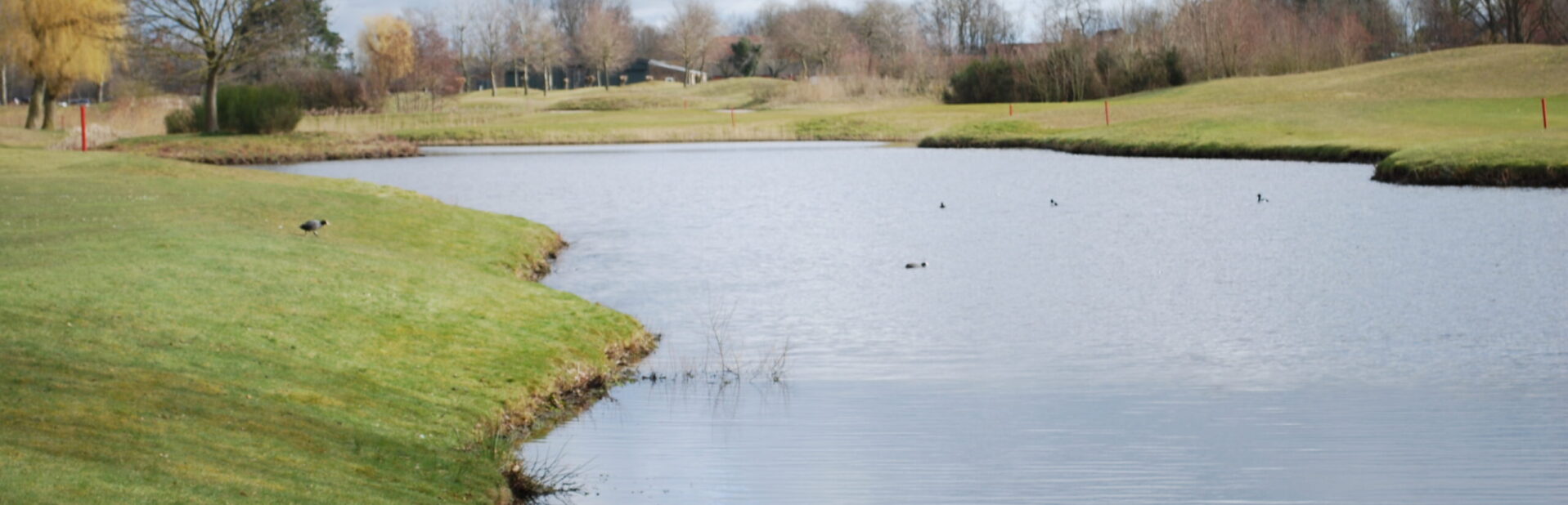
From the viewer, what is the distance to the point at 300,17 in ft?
230

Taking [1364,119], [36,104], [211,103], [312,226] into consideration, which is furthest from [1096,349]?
[36,104]

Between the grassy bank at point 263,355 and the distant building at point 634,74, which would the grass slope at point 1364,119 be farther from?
the distant building at point 634,74

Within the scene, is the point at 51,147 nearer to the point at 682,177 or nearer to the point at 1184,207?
the point at 682,177

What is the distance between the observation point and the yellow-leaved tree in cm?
10981

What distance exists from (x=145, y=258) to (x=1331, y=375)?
1161 centimetres

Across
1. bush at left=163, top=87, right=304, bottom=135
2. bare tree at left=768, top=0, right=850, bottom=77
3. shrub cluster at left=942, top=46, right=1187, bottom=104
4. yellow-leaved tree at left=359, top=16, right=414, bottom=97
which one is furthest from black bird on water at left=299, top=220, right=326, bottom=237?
bare tree at left=768, top=0, right=850, bottom=77

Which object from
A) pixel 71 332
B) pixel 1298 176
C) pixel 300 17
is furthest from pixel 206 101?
pixel 71 332

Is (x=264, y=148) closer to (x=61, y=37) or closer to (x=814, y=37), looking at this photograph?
(x=61, y=37)

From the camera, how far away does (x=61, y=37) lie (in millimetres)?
57250

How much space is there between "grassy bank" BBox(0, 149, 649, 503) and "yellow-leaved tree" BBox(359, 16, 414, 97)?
285ft

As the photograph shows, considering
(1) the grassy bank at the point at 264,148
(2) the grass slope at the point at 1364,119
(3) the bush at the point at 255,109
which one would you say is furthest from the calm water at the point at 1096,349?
(3) the bush at the point at 255,109

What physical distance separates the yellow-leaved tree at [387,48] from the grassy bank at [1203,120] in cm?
1241

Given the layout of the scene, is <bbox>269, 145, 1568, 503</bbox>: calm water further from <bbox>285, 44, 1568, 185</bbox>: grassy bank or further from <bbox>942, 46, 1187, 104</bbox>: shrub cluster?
<bbox>942, 46, 1187, 104</bbox>: shrub cluster

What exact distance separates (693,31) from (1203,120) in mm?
93666
